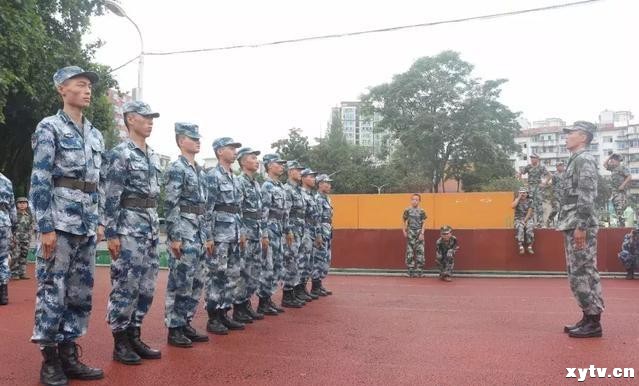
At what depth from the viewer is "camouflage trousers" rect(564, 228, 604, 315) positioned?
5172mm

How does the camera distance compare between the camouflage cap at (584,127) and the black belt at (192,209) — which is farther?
the camouflage cap at (584,127)

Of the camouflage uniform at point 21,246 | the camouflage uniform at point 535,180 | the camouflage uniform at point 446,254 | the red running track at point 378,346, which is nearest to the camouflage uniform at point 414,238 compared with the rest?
the camouflage uniform at point 446,254

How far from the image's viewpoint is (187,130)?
5.09 meters

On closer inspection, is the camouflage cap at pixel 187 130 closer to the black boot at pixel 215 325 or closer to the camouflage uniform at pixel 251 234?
the camouflage uniform at pixel 251 234

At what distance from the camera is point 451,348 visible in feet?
15.5

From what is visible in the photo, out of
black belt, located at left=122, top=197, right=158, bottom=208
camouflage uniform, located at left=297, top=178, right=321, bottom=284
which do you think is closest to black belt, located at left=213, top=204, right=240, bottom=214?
black belt, located at left=122, top=197, right=158, bottom=208

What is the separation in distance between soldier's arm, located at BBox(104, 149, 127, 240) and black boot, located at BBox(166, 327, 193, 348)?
45.5 inches

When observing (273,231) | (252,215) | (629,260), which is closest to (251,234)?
(252,215)

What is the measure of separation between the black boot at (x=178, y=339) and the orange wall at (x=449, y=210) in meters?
10.8

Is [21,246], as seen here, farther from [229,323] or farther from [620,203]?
[620,203]

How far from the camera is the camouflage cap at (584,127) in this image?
17.9ft

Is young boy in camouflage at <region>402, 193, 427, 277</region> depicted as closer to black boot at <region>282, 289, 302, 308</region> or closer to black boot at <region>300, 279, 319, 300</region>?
black boot at <region>300, 279, 319, 300</region>

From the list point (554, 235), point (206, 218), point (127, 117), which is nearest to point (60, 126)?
point (127, 117)

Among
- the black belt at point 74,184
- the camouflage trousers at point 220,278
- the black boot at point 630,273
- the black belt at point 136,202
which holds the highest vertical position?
the black belt at point 74,184
